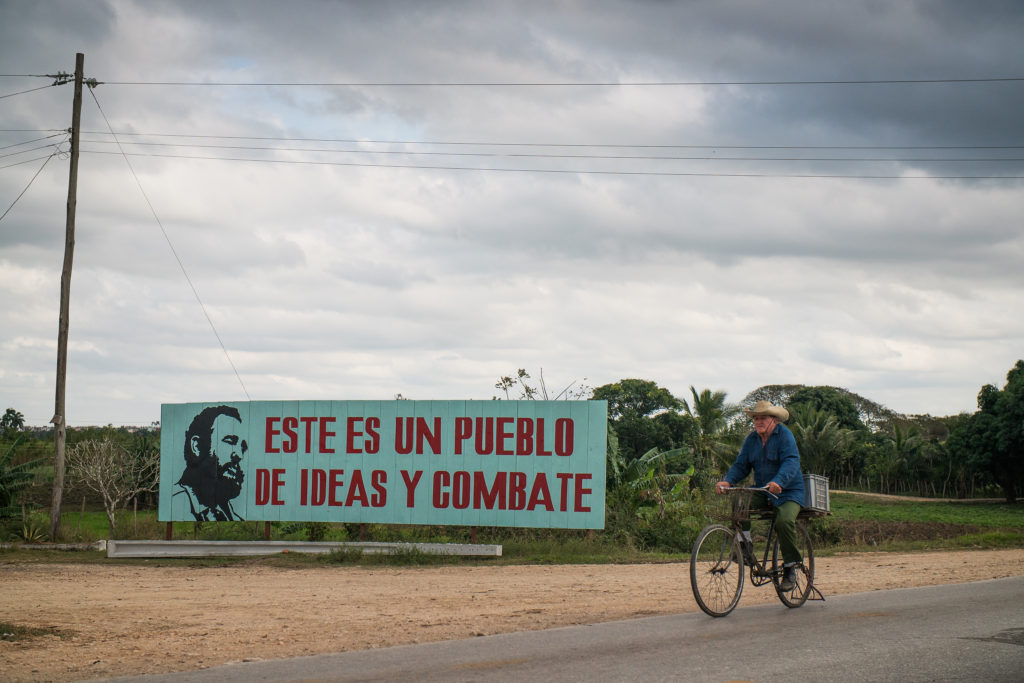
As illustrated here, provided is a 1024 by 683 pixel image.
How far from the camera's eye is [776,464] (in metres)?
8.75

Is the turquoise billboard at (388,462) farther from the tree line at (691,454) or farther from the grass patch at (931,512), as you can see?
the grass patch at (931,512)

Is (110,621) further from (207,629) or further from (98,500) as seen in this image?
(98,500)

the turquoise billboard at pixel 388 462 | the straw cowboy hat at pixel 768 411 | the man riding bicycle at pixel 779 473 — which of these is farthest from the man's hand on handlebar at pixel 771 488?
the turquoise billboard at pixel 388 462

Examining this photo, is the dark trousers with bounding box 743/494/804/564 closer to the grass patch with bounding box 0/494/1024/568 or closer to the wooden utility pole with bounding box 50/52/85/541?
the grass patch with bounding box 0/494/1024/568

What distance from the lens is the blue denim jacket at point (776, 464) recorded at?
8.59m

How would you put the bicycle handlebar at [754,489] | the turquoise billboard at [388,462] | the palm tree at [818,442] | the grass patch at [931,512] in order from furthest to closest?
the palm tree at [818,442] < the grass patch at [931,512] < the turquoise billboard at [388,462] < the bicycle handlebar at [754,489]

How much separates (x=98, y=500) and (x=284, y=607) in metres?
32.4

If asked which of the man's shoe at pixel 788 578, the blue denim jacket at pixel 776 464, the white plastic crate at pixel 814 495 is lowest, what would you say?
the man's shoe at pixel 788 578

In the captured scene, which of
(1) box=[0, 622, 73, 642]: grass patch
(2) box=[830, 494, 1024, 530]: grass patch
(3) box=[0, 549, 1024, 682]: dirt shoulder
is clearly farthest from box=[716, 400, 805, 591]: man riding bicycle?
(2) box=[830, 494, 1024, 530]: grass patch

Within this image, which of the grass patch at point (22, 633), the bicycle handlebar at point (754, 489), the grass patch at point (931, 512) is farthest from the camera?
the grass patch at point (931, 512)

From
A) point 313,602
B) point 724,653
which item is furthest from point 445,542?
point 724,653

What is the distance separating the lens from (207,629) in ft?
30.2

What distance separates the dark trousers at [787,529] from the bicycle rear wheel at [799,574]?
0.09 m

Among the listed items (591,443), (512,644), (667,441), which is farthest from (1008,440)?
(512,644)
